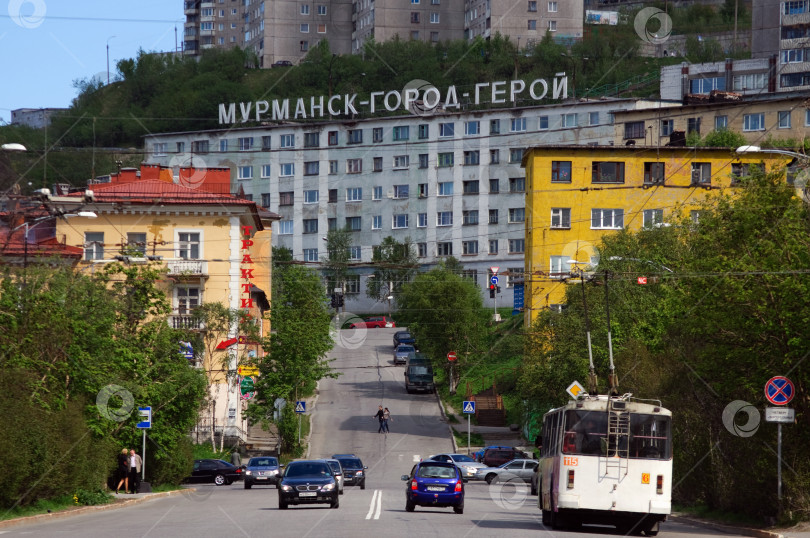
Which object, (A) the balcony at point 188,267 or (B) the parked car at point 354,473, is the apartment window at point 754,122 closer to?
(A) the balcony at point 188,267

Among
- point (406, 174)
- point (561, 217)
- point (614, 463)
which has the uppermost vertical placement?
point (406, 174)

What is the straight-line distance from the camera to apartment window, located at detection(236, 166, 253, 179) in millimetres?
116938

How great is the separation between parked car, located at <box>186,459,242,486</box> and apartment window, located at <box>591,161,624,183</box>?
1480 inches

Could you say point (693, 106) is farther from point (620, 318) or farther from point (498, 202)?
point (620, 318)

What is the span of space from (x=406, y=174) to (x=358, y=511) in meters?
85.3

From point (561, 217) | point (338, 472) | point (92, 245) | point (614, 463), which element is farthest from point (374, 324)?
point (614, 463)

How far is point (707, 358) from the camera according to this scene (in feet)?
90.4

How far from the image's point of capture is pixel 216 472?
50281 millimetres

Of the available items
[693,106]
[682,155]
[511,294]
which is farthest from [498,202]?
[682,155]

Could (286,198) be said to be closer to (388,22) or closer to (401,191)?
(401,191)

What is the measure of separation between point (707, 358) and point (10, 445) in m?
16.2

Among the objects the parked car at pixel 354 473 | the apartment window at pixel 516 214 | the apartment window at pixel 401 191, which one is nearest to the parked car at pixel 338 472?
the parked car at pixel 354 473

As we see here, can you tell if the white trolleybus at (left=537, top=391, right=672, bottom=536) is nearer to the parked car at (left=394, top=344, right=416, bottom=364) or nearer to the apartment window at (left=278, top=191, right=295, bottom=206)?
the parked car at (left=394, top=344, right=416, bottom=364)

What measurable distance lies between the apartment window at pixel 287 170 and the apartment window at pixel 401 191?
1072 centimetres
